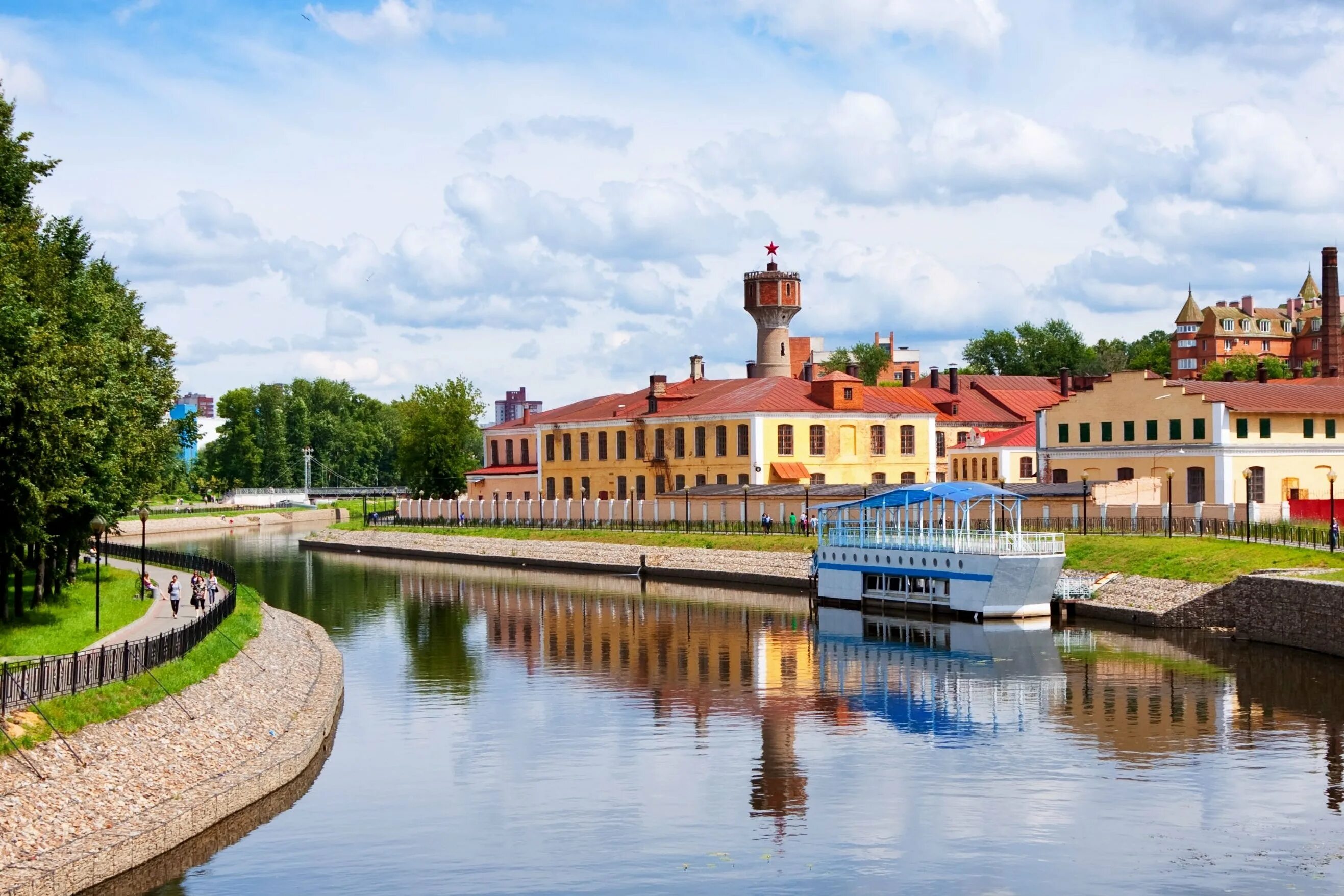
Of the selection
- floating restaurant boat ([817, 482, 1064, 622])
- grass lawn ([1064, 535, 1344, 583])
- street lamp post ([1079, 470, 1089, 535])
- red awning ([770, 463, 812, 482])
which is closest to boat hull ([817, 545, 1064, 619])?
floating restaurant boat ([817, 482, 1064, 622])

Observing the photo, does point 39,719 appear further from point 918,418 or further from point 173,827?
point 918,418

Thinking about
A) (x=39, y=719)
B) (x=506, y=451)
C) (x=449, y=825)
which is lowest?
(x=449, y=825)

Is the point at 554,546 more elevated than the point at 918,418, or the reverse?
the point at 918,418

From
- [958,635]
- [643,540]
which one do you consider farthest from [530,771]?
[643,540]

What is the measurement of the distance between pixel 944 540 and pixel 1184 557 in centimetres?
883

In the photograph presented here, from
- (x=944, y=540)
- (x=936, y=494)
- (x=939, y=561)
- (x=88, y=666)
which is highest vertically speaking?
(x=936, y=494)

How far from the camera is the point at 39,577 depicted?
156 feet

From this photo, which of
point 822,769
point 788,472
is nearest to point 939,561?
point 822,769

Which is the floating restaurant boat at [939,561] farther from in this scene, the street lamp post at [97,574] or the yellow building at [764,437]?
the street lamp post at [97,574]

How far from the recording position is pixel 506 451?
121 metres

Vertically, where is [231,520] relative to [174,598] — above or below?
above

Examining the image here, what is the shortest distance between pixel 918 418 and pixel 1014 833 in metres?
69.2

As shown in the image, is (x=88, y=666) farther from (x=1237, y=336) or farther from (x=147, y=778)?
(x=1237, y=336)

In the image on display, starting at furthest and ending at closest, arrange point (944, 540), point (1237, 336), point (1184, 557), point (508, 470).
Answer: point (1237, 336), point (508, 470), point (944, 540), point (1184, 557)
